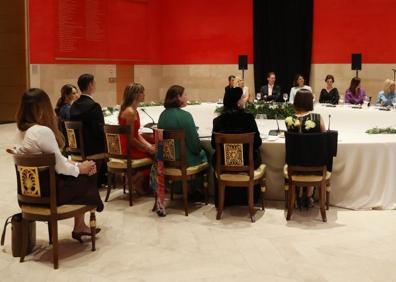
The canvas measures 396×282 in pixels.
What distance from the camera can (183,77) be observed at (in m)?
14.0

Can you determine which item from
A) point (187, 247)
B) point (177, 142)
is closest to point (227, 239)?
point (187, 247)

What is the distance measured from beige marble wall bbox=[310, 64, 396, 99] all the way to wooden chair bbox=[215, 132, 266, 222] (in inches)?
288

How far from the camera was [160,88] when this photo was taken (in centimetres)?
1430

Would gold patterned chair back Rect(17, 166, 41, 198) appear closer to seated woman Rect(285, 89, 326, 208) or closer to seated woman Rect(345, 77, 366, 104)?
seated woman Rect(285, 89, 326, 208)

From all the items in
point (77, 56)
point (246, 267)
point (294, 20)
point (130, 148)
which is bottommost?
point (246, 267)

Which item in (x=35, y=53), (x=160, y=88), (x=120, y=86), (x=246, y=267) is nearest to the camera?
(x=246, y=267)

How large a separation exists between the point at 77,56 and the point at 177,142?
6858 millimetres

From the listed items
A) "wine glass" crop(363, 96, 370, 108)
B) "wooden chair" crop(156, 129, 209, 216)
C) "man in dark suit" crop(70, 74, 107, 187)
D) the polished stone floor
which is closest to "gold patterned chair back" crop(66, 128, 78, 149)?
"man in dark suit" crop(70, 74, 107, 187)

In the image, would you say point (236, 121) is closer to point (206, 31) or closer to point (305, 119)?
point (305, 119)

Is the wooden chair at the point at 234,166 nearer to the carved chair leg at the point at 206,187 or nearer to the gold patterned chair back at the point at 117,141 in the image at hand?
the carved chair leg at the point at 206,187

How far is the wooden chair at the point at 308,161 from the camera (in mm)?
4916

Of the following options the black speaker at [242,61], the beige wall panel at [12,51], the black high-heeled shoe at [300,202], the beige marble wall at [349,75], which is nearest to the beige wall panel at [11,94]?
the beige wall panel at [12,51]

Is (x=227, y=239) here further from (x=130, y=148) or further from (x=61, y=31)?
(x=61, y=31)

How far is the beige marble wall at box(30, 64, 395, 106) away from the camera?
11.1 metres
